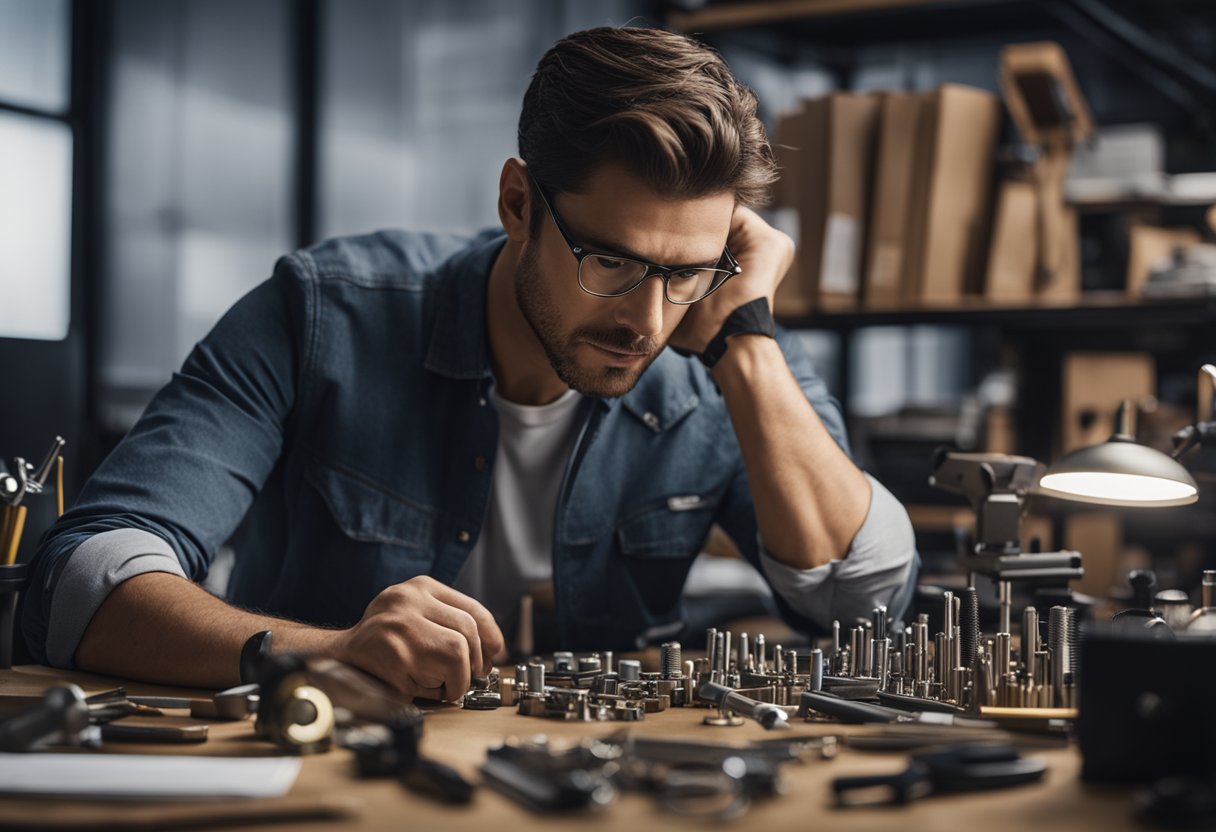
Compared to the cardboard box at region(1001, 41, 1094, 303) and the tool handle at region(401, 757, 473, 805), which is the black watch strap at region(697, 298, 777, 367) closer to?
the tool handle at region(401, 757, 473, 805)

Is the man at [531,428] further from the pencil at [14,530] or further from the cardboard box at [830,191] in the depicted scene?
the cardboard box at [830,191]

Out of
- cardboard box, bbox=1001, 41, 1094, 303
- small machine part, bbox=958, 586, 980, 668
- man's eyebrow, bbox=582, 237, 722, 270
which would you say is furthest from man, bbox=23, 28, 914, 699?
cardboard box, bbox=1001, 41, 1094, 303

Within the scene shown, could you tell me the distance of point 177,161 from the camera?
3.83 m

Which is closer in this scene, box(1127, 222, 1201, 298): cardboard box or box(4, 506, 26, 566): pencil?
box(4, 506, 26, 566): pencil

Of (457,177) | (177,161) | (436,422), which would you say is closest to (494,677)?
(436,422)

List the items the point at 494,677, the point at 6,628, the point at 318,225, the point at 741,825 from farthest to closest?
1. the point at 318,225
2. the point at 6,628
3. the point at 494,677
4. the point at 741,825

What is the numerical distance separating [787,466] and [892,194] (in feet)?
4.85

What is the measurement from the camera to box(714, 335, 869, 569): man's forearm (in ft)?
5.45

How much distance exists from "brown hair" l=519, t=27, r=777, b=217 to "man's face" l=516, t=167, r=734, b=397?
0.02m

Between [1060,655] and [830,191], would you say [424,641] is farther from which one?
[830,191]

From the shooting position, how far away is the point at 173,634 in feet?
4.18

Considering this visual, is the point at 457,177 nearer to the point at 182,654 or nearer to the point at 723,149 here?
the point at 723,149

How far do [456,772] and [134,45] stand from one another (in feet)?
11.3

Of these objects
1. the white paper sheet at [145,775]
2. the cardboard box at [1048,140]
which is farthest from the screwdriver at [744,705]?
the cardboard box at [1048,140]
